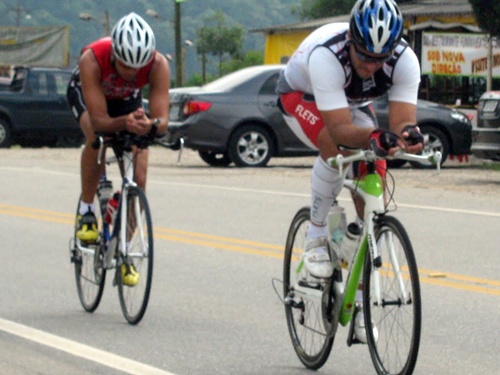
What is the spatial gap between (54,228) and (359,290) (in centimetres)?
720

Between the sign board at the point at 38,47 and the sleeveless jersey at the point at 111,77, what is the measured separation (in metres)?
37.7

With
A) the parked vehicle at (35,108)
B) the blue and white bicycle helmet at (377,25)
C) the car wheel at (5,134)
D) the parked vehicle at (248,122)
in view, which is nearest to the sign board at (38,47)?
the parked vehicle at (35,108)

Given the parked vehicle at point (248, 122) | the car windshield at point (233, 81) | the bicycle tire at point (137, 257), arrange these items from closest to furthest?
the bicycle tire at point (137, 257) → the parked vehicle at point (248, 122) → the car windshield at point (233, 81)

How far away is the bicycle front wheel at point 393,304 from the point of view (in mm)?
5555

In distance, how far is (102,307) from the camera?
8.51 m

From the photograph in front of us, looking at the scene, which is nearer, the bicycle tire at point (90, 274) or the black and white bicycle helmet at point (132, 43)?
the black and white bicycle helmet at point (132, 43)

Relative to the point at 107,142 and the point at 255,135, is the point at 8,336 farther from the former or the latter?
the point at 255,135

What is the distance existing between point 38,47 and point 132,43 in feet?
131

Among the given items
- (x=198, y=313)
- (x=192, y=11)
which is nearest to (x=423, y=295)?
(x=198, y=313)

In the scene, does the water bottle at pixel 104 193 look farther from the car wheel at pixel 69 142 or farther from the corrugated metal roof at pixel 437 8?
the corrugated metal roof at pixel 437 8

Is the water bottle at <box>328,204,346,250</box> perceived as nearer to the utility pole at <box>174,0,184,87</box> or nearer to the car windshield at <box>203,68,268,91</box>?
the car windshield at <box>203,68,268,91</box>

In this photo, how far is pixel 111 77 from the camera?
7.82 meters

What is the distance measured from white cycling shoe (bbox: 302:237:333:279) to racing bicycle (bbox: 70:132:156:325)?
4.39ft

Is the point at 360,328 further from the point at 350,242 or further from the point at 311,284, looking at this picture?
the point at 311,284
